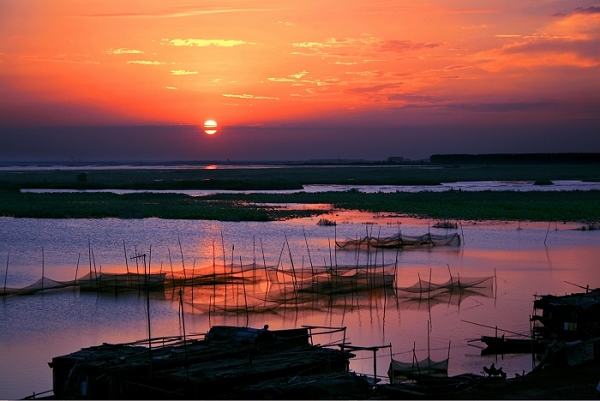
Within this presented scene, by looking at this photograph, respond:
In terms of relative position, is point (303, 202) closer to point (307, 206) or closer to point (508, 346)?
point (307, 206)

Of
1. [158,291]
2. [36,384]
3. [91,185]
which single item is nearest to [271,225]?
[158,291]

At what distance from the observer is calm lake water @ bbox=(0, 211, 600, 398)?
1385cm

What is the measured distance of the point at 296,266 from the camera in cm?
2270

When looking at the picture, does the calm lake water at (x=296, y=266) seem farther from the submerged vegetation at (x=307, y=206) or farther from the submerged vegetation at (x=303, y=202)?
the submerged vegetation at (x=307, y=206)

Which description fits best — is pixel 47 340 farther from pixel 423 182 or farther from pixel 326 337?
pixel 423 182

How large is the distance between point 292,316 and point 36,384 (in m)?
6.32

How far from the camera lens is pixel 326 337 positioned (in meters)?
14.2

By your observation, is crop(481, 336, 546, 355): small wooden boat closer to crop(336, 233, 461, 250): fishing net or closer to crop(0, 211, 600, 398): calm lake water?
crop(0, 211, 600, 398): calm lake water

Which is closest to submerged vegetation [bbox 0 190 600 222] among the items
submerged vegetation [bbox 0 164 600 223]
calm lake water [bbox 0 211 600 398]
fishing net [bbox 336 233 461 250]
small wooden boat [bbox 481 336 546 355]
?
submerged vegetation [bbox 0 164 600 223]

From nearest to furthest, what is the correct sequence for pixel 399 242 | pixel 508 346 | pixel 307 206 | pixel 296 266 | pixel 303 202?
pixel 508 346, pixel 296 266, pixel 399 242, pixel 307 206, pixel 303 202

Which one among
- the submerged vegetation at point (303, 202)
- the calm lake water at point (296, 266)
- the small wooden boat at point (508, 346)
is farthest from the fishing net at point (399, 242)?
the small wooden boat at point (508, 346)

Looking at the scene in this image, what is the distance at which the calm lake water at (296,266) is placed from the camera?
545 inches

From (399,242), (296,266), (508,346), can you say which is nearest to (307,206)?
(399,242)

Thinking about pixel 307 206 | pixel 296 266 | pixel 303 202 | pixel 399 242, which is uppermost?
pixel 303 202
